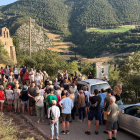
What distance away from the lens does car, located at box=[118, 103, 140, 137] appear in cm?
676

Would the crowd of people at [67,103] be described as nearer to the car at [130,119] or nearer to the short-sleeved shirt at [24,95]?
the short-sleeved shirt at [24,95]

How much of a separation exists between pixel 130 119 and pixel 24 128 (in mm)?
4235

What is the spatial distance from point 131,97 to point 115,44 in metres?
112

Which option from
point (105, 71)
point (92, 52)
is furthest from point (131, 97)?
point (92, 52)

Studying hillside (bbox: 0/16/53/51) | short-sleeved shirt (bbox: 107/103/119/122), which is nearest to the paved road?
short-sleeved shirt (bbox: 107/103/119/122)

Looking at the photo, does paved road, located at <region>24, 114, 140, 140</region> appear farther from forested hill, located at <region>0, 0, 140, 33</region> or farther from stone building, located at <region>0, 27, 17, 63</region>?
forested hill, located at <region>0, 0, 140, 33</region>

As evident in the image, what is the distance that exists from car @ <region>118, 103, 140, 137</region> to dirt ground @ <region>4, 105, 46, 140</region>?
312 centimetres

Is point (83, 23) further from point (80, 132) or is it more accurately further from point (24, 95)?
point (80, 132)

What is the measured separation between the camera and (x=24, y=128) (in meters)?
7.92

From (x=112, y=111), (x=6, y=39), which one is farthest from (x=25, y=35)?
(x=112, y=111)

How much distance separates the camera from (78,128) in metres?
8.19

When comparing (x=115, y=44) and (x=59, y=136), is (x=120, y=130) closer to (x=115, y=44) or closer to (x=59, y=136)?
(x=59, y=136)

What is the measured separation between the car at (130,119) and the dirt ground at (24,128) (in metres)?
3.12

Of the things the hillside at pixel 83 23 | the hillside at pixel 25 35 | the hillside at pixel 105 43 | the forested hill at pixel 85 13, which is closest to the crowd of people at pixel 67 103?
the hillside at pixel 25 35
